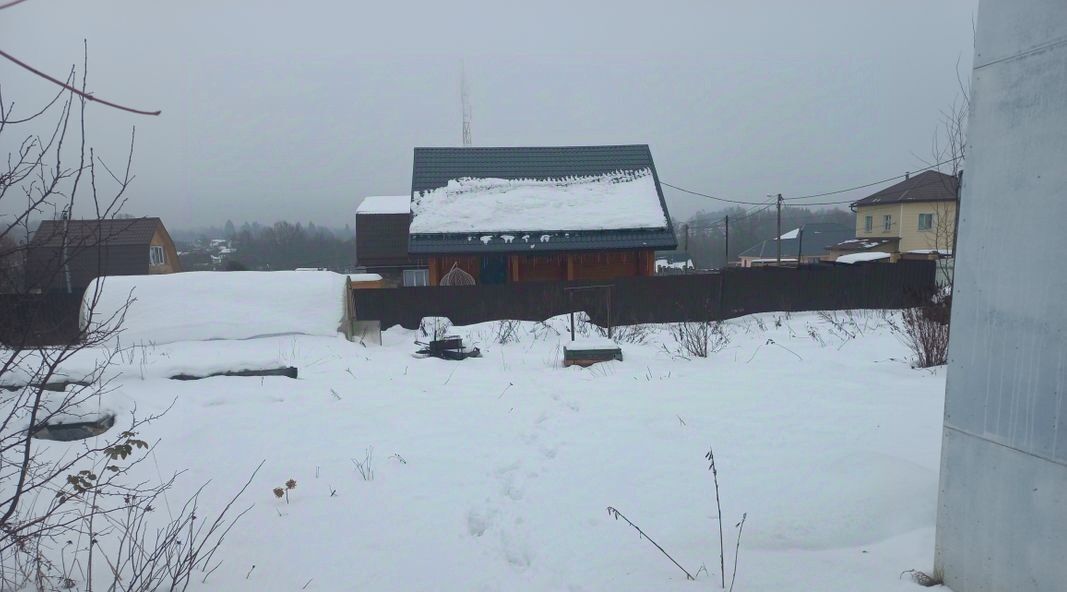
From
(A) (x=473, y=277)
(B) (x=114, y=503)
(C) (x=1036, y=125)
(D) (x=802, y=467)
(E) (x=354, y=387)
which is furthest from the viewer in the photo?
(A) (x=473, y=277)

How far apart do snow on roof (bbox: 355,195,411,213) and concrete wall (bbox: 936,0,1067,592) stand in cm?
2566

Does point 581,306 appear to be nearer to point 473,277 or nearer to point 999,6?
point 473,277

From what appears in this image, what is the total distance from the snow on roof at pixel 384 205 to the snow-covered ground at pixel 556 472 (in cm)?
2159

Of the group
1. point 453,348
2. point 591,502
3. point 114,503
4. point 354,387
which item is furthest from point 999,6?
point 453,348

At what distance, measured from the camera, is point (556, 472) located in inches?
147

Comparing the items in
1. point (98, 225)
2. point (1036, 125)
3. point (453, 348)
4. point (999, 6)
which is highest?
point (999, 6)

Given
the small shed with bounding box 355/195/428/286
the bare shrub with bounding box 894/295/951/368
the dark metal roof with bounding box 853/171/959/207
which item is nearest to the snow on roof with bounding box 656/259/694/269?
the dark metal roof with bounding box 853/171/959/207

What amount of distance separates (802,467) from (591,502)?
1351mm

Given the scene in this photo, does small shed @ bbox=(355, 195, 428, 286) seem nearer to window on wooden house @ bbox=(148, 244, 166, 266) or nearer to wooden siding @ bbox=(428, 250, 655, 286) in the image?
wooden siding @ bbox=(428, 250, 655, 286)

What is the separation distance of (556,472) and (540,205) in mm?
13936

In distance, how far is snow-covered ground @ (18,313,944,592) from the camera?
2641mm

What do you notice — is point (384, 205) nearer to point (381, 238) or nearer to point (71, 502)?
point (381, 238)

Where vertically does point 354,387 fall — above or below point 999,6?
below

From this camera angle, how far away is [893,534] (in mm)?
2764
